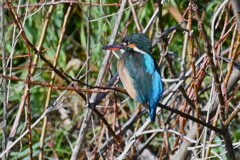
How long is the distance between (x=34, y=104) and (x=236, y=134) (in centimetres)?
133

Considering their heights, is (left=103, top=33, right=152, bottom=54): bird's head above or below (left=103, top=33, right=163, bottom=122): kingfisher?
above

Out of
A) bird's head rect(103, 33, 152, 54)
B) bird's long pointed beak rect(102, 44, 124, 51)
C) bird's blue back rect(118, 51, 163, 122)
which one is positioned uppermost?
bird's long pointed beak rect(102, 44, 124, 51)

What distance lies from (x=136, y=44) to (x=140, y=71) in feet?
0.34

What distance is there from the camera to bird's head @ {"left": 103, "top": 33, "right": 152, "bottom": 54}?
258 centimetres

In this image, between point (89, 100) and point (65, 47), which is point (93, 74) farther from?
point (89, 100)

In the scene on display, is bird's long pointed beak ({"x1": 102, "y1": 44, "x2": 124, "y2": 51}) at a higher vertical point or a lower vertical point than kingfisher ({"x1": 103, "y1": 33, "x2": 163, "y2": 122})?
higher

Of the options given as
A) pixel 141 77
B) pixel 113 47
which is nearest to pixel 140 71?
pixel 141 77

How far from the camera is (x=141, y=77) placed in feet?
8.56

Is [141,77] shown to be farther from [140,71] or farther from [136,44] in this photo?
[136,44]

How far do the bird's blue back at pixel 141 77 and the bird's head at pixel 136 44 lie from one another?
2 centimetres

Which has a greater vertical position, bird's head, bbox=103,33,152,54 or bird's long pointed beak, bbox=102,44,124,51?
bird's long pointed beak, bbox=102,44,124,51

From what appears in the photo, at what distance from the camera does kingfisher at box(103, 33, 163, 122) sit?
2557mm

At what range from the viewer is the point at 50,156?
450 cm

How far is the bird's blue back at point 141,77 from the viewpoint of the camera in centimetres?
254
